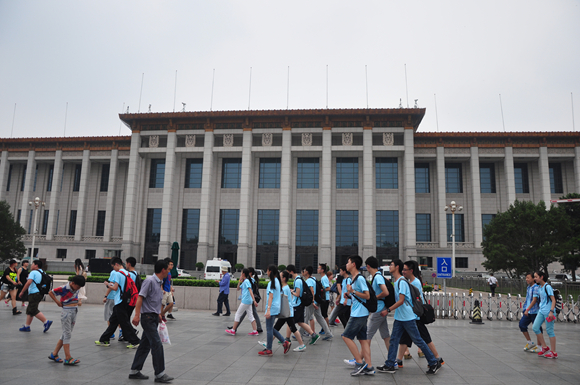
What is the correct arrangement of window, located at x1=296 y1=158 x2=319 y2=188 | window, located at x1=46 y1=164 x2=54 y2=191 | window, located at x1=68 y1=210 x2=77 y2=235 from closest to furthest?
window, located at x1=296 y1=158 x2=319 y2=188
window, located at x1=68 y1=210 x2=77 y2=235
window, located at x1=46 y1=164 x2=54 y2=191

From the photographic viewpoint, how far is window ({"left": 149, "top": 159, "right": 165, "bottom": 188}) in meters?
51.7

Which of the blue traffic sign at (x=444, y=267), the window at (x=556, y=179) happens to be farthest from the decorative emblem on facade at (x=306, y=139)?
the blue traffic sign at (x=444, y=267)

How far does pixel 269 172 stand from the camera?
166 feet

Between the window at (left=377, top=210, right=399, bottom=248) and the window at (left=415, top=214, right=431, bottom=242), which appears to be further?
the window at (left=415, top=214, right=431, bottom=242)

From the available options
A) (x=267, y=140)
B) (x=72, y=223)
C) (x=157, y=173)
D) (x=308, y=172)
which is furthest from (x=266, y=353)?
(x=72, y=223)

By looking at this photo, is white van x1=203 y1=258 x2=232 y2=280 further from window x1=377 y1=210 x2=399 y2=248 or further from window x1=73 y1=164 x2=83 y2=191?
window x1=73 y1=164 x2=83 y2=191

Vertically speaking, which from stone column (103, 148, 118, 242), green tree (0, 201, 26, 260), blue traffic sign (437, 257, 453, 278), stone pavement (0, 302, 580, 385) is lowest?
stone pavement (0, 302, 580, 385)

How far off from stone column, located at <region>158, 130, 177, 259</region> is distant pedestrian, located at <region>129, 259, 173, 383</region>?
139ft

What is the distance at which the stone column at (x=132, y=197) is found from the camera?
48688mm

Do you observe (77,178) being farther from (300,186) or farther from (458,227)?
(458,227)

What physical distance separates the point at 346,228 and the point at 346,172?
21.5 ft

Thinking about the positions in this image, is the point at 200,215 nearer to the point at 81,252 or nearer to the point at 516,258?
the point at 81,252

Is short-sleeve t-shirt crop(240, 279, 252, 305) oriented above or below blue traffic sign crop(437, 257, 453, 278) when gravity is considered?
below

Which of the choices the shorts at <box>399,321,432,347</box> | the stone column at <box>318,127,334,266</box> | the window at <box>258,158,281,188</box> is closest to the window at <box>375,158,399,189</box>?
the stone column at <box>318,127,334,266</box>
